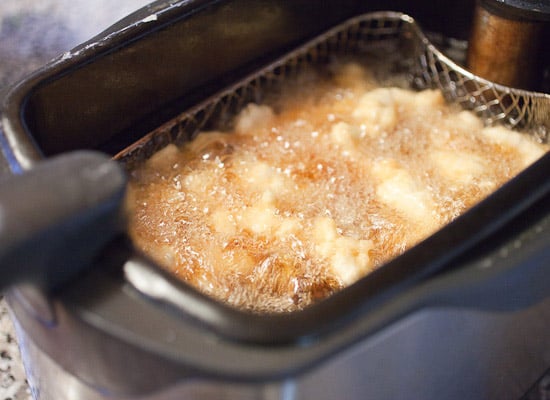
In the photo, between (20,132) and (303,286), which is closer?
(20,132)

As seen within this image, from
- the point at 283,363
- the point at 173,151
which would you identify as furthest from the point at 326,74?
the point at 283,363

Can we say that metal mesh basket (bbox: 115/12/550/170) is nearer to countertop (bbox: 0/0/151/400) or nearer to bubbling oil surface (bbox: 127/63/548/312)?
bubbling oil surface (bbox: 127/63/548/312)

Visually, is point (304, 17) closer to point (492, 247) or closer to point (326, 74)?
point (326, 74)

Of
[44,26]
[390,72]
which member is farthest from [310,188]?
[44,26]

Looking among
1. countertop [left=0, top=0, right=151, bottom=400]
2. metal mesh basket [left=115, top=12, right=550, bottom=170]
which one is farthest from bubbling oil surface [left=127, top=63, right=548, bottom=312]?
countertop [left=0, top=0, right=151, bottom=400]

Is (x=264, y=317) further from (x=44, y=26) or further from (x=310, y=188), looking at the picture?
(x=44, y=26)
